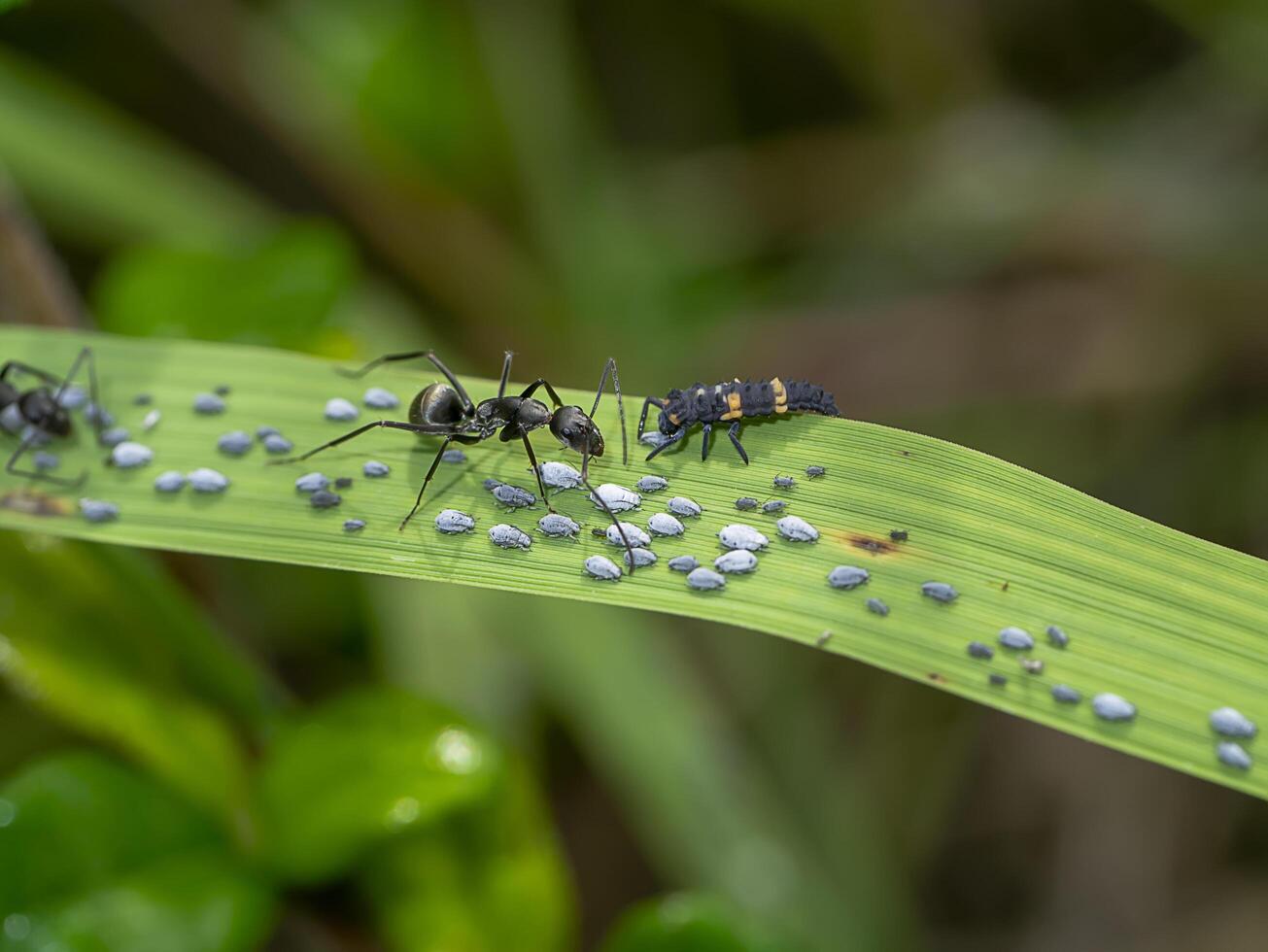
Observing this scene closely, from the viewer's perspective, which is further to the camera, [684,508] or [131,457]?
[131,457]

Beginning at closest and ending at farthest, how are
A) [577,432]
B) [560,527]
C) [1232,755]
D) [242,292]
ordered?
[1232,755] → [560,527] → [577,432] → [242,292]

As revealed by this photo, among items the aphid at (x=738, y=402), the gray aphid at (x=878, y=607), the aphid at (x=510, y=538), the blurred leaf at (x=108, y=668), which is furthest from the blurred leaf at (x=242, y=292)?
the gray aphid at (x=878, y=607)

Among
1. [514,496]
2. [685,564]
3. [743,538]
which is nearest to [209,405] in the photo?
[514,496]

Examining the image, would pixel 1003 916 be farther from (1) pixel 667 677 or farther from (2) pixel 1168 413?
(2) pixel 1168 413

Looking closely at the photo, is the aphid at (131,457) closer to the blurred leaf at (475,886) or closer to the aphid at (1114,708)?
the blurred leaf at (475,886)

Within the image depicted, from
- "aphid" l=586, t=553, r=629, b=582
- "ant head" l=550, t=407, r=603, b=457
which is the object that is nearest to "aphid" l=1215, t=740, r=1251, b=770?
"aphid" l=586, t=553, r=629, b=582

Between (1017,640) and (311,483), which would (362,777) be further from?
(1017,640)
